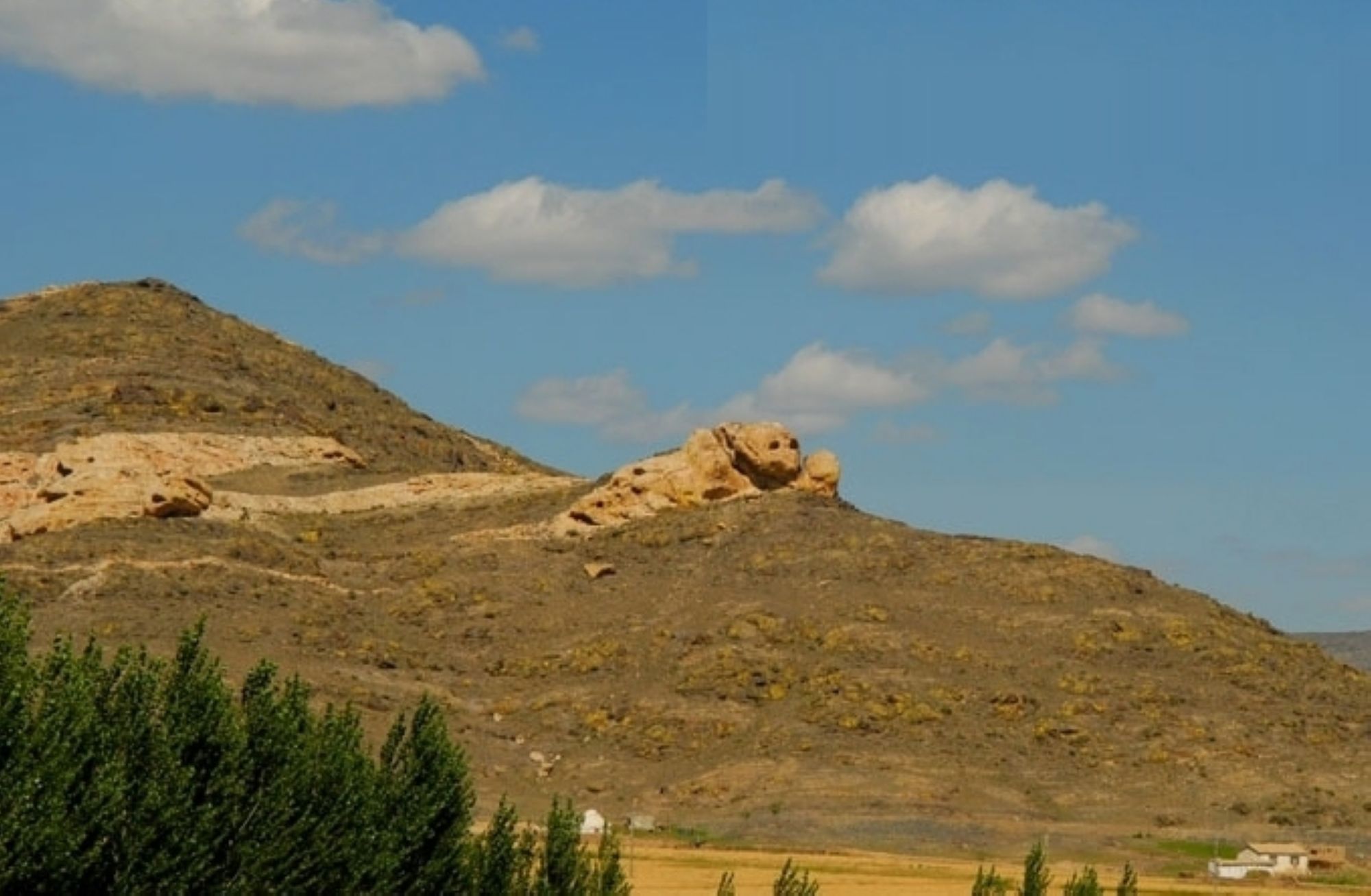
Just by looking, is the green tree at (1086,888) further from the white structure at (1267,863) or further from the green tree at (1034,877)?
the white structure at (1267,863)

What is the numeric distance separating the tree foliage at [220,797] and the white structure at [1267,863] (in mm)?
37567

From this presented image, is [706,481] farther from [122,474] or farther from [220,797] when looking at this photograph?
[220,797]

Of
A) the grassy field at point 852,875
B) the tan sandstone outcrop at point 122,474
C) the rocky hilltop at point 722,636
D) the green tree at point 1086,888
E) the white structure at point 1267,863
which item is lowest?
the green tree at point 1086,888

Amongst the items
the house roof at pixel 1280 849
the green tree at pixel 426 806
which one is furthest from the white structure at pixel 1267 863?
the green tree at pixel 426 806

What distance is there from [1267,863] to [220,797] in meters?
49.7

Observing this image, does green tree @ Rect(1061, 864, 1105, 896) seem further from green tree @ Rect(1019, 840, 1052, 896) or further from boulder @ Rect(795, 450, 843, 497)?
boulder @ Rect(795, 450, 843, 497)

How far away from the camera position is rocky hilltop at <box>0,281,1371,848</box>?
96.6m

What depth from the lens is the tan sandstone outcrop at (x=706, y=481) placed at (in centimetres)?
12475

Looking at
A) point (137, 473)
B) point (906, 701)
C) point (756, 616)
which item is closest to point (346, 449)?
point (137, 473)

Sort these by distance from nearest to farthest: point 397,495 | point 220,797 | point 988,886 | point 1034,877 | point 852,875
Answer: point 220,797
point 988,886
point 1034,877
point 852,875
point 397,495

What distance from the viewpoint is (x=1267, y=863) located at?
85.2 meters

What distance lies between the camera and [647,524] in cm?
12294

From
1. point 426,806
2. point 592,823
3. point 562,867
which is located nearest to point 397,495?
point 592,823

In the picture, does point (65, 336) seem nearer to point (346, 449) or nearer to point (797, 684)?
point (346, 449)
